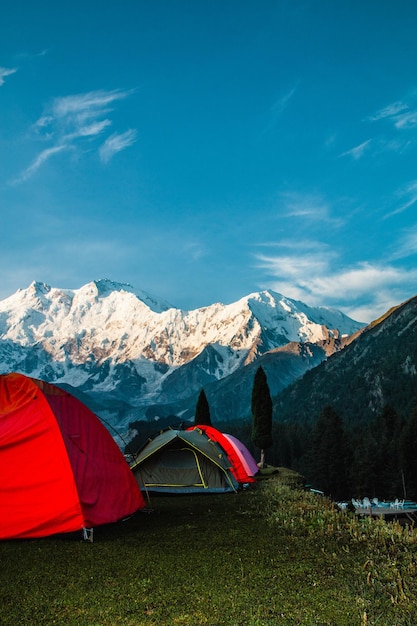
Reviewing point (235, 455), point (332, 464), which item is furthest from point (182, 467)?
point (332, 464)

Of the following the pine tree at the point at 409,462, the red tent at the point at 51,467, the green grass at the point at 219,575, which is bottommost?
the pine tree at the point at 409,462

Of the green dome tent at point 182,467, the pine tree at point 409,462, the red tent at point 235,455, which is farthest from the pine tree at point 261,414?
the pine tree at point 409,462

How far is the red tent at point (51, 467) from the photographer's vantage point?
1266 centimetres

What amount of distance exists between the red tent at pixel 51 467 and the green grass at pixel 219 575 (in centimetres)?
57

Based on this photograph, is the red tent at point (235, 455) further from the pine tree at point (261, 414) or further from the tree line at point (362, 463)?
the tree line at point (362, 463)

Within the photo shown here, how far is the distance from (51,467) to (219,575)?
569 cm

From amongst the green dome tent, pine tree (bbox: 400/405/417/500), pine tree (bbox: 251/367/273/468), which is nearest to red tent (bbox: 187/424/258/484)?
the green dome tent

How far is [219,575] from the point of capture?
379 inches

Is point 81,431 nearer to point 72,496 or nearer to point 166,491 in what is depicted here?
point 72,496

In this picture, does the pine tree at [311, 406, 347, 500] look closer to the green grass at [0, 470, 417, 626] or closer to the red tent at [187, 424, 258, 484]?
the red tent at [187, 424, 258, 484]

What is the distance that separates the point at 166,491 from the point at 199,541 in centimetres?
1293

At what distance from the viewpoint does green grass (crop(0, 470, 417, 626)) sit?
774 centimetres

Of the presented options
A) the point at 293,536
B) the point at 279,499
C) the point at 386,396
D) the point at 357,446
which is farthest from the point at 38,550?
the point at 386,396

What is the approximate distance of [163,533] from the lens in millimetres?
13648
